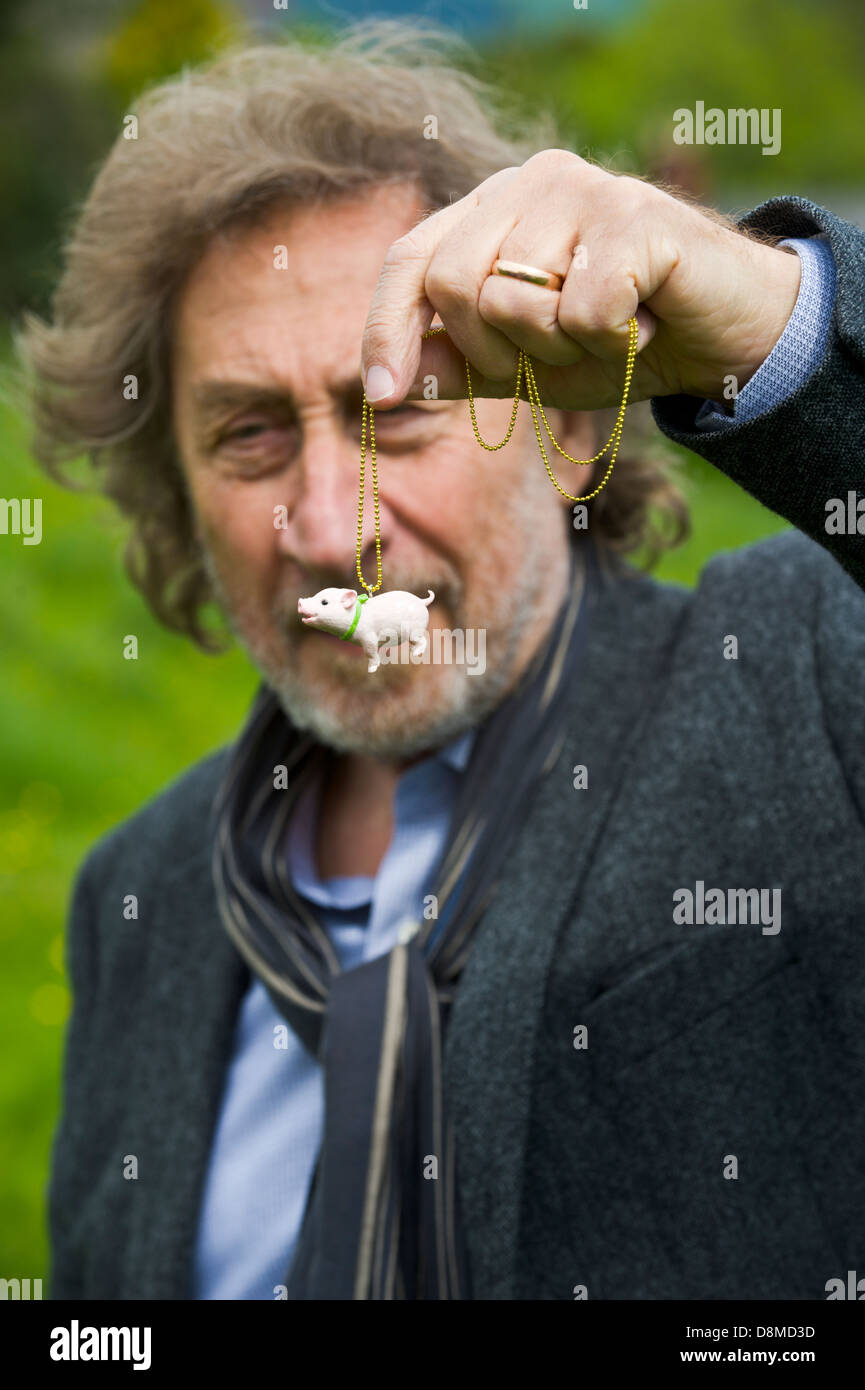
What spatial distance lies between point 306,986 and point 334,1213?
1.37 feet

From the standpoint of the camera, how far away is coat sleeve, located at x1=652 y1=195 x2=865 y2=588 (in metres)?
1.58

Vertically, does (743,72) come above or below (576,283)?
above

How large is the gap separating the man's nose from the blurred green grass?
6.29 ft

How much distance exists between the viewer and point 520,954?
2375 millimetres

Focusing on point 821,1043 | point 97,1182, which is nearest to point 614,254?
point 821,1043

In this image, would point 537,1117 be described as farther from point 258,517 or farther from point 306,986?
point 258,517

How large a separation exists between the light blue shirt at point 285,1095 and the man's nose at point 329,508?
57 centimetres

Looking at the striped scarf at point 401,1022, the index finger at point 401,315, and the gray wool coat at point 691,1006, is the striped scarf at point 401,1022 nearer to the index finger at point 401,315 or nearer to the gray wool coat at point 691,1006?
the gray wool coat at point 691,1006

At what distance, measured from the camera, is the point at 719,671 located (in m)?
2.55

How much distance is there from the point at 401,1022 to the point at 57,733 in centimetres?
552

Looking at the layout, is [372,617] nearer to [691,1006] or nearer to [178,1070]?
[691,1006]

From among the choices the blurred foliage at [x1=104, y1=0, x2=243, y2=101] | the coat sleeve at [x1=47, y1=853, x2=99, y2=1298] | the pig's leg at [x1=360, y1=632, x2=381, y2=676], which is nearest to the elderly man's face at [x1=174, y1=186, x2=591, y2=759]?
the pig's leg at [x1=360, y1=632, x2=381, y2=676]

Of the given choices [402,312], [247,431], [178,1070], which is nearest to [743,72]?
[247,431]

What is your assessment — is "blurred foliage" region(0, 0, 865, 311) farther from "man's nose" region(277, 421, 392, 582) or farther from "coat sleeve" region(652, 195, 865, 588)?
"coat sleeve" region(652, 195, 865, 588)
